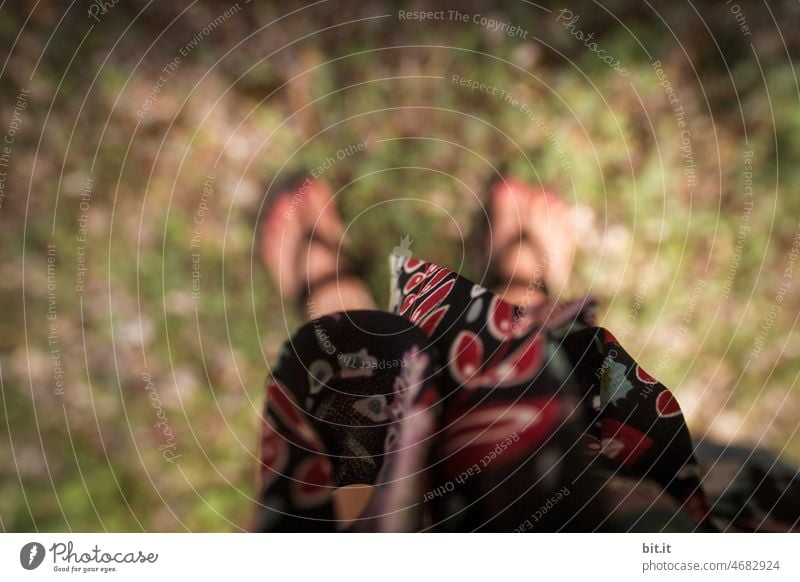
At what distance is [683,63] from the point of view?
76 cm

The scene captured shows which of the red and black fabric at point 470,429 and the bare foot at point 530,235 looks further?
the bare foot at point 530,235

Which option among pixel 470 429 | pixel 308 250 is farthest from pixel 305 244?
pixel 470 429

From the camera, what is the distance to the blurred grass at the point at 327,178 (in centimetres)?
70

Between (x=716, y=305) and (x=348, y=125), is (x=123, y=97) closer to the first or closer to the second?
(x=348, y=125)

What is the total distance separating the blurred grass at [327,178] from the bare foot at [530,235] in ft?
0.06

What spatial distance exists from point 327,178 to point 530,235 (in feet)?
0.80

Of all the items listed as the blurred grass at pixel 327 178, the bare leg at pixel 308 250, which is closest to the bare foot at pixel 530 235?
the blurred grass at pixel 327 178

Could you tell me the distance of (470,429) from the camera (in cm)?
46

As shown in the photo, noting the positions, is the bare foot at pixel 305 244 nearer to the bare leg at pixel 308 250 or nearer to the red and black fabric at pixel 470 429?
the bare leg at pixel 308 250

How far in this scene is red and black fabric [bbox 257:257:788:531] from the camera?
44 centimetres
